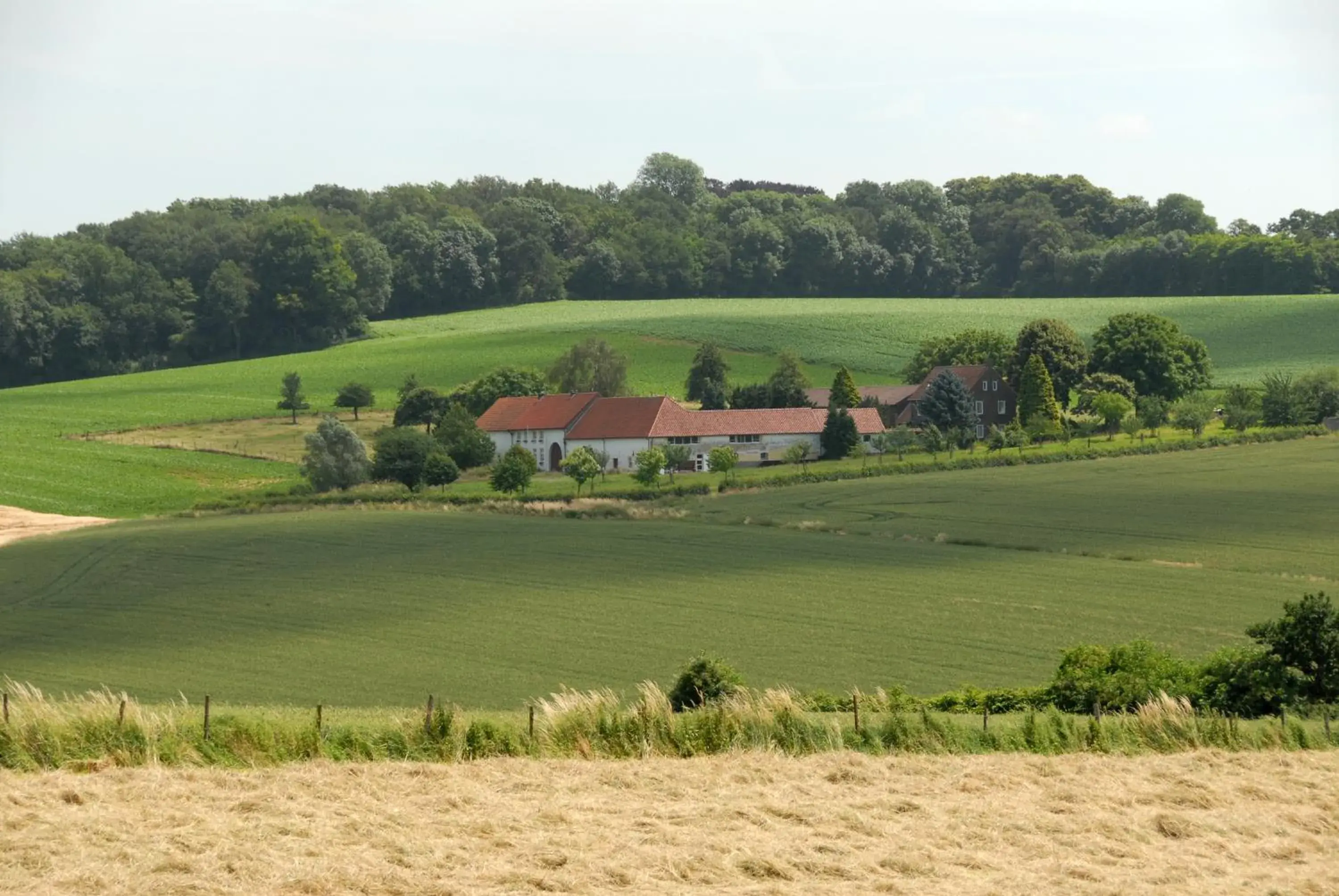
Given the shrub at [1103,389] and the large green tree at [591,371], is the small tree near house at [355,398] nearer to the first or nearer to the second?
the large green tree at [591,371]

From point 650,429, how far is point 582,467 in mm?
14149

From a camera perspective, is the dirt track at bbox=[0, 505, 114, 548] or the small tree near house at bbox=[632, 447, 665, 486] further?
the small tree near house at bbox=[632, 447, 665, 486]

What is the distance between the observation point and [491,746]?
22.7m

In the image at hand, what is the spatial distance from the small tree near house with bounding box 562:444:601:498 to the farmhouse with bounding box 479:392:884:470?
9.88 meters

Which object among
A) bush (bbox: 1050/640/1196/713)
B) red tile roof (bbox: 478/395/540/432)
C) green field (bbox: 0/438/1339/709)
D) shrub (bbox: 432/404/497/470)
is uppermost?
red tile roof (bbox: 478/395/540/432)

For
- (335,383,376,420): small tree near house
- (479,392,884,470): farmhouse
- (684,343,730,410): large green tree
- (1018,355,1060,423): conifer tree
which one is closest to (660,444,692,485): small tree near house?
(479,392,884,470): farmhouse

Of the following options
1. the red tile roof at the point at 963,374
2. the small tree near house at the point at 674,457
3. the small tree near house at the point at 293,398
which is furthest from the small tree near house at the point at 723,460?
the small tree near house at the point at 293,398

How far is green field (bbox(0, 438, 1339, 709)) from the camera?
124 ft

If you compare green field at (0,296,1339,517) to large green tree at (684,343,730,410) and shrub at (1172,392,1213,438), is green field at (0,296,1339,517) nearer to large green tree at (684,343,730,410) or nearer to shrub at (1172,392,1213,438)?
large green tree at (684,343,730,410)

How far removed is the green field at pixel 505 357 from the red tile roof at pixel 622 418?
17.4 meters

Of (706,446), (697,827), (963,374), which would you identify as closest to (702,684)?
(697,827)

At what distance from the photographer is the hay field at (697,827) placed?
16.8 meters

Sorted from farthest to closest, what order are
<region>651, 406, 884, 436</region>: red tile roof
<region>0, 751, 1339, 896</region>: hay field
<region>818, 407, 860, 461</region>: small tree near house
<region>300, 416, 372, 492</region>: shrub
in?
<region>651, 406, 884, 436</region>: red tile roof < <region>818, 407, 860, 461</region>: small tree near house < <region>300, 416, 372, 492</region>: shrub < <region>0, 751, 1339, 896</region>: hay field

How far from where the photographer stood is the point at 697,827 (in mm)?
18766
